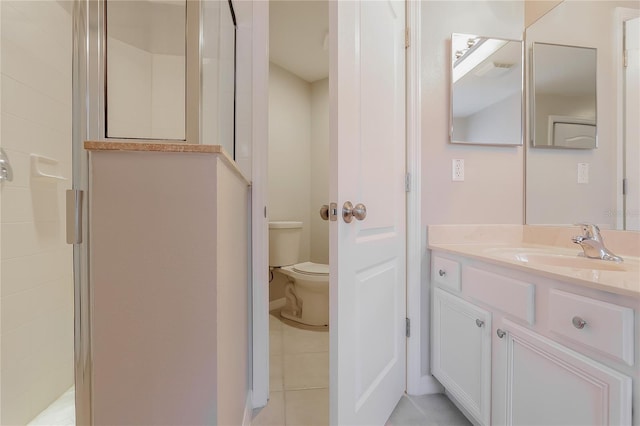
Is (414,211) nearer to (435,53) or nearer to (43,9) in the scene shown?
(435,53)

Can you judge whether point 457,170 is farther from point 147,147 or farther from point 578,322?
point 147,147

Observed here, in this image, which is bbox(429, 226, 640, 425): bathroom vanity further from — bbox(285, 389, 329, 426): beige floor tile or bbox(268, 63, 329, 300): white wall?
bbox(268, 63, 329, 300): white wall

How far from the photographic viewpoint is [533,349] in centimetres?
83

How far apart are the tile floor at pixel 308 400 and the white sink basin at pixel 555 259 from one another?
30.4 inches

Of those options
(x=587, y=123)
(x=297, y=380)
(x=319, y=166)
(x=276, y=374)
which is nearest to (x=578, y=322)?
(x=587, y=123)

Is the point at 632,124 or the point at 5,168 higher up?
the point at 632,124

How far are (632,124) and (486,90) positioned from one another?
59cm

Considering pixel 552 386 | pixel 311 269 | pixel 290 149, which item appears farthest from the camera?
pixel 290 149

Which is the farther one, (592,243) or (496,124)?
(496,124)

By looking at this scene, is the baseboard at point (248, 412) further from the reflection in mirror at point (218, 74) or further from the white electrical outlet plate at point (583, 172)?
the white electrical outlet plate at point (583, 172)

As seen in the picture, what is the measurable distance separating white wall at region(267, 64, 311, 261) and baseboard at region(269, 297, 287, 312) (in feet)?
1.59

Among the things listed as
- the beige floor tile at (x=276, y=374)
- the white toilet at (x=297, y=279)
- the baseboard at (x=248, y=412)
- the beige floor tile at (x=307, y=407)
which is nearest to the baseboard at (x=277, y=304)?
the white toilet at (x=297, y=279)

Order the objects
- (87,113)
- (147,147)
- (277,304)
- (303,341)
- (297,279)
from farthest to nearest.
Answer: (277,304) < (297,279) < (303,341) < (87,113) < (147,147)

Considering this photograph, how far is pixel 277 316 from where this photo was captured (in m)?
2.52
